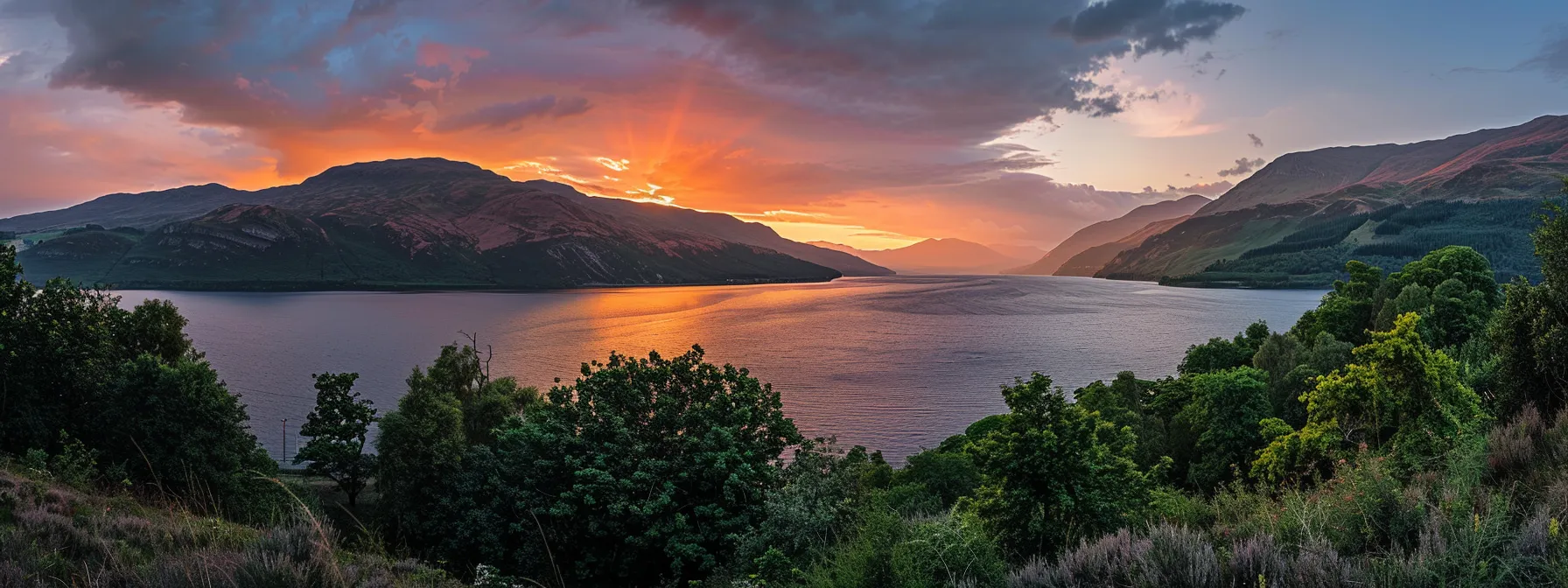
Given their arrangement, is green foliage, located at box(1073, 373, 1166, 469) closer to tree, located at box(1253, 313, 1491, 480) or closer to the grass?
tree, located at box(1253, 313, 1491, 480)

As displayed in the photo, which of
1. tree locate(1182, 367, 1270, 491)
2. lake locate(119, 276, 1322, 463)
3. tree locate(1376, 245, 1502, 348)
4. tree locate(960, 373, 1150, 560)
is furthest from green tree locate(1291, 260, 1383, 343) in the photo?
tree locate(960, 373, 1150, 560)

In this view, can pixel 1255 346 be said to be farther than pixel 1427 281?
Yes

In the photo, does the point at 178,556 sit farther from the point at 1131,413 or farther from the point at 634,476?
the point at 1131,413

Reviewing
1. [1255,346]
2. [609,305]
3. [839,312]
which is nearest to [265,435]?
[1255,346]

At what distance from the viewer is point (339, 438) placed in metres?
31.9

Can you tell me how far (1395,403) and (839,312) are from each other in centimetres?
13539

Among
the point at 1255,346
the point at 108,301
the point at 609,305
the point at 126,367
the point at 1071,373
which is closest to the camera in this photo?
the point at 126,367

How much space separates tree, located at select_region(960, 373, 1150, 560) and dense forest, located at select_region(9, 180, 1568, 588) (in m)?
0.07

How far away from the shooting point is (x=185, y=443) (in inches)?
969

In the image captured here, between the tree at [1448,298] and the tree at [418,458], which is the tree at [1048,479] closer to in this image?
the tree at [418,458]

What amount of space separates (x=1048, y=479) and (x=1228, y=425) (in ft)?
75.8

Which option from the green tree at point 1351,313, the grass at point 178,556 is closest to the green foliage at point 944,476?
the grass at point 178,556

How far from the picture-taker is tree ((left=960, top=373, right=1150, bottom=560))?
13906 millimetres

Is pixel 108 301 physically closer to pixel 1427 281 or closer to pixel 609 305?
pixel 1427 281
